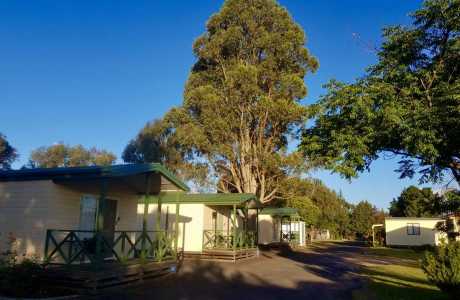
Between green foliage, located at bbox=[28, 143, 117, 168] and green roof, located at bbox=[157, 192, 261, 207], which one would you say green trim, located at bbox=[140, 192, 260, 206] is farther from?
green foliage, located at bbox=[28, 143, 117, 168]

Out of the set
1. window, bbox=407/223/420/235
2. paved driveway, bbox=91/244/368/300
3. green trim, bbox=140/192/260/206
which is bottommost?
paved driveway, bbox=91/244/368/300

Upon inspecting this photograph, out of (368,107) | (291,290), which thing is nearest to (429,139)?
(368,107)

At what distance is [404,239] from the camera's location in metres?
40.2

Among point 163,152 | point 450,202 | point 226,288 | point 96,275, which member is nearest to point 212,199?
point 226,288

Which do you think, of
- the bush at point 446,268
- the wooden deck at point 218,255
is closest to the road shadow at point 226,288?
the bush at point 446,268

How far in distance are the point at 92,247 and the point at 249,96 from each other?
57.9 ft

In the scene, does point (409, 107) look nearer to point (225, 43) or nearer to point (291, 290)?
point (291, 290)

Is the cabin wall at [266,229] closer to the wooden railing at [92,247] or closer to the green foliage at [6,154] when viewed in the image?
the wooden railing at [92,247]

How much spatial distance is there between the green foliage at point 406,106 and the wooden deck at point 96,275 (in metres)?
6.91

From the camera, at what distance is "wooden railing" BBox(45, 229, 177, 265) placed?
10.4 metres

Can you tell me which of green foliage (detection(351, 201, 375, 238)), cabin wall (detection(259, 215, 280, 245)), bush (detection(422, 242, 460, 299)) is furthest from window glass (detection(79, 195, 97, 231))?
green foliage (detection(351, 201, 375, 238))

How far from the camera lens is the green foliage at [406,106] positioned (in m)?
10.8

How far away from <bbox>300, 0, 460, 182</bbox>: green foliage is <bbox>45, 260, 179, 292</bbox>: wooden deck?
6912mm

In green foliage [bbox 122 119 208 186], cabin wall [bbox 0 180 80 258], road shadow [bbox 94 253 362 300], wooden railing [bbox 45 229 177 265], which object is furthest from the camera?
green foliage [bbox 122 119 208 186]
